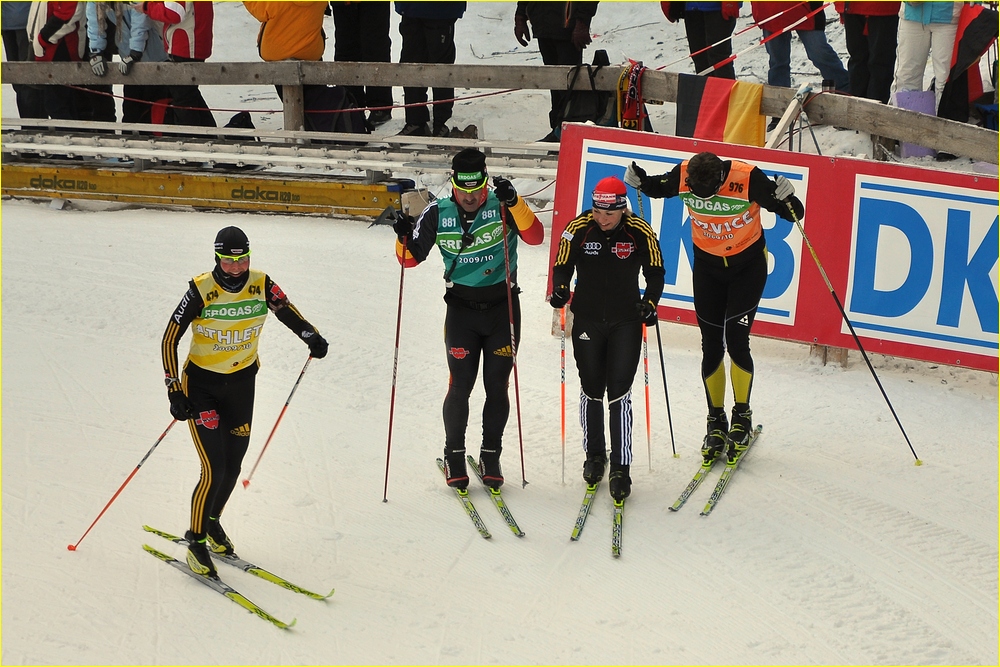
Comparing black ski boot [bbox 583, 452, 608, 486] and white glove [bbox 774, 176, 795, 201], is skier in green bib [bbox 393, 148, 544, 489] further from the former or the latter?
white glove [bbox 774, 176, 795, 201]

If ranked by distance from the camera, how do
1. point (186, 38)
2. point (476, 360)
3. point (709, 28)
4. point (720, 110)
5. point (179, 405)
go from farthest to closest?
point (186, 38), point (709, 28), point (720, 110), point (476, 360), point (179, 405)

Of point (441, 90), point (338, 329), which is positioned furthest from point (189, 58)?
point (338, 329)

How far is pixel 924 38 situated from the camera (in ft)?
29.8

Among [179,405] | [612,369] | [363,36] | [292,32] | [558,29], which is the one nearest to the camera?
[179,405]

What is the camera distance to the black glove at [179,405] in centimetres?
502

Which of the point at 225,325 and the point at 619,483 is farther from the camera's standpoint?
the point at 619,483

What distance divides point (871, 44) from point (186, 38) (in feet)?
23.5

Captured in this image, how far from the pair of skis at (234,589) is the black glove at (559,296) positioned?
1.92 m

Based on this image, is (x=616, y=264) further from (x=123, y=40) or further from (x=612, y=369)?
(x=123, y=40)

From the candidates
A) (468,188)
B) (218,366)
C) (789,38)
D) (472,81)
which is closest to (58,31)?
(472,81)

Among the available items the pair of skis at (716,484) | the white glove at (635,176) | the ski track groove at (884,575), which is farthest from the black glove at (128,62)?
the ski track groove at (884,575)

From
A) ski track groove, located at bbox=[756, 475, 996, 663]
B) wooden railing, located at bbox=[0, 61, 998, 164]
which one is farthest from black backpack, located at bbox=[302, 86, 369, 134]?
ski track groove, located at bbox=[756, 475, 996, 663]

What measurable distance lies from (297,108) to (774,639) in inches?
333

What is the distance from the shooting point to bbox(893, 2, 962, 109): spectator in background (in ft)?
29.4
